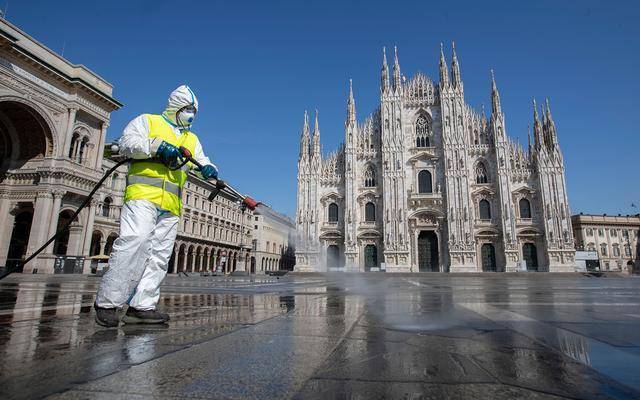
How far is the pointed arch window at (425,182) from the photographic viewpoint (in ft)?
102

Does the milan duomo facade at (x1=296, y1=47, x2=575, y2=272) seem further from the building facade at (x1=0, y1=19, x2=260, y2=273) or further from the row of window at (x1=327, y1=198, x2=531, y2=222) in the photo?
the building facade at (x1=0, y1=19, x2=260, y2=273)

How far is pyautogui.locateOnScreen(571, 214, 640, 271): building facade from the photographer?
52250 mm

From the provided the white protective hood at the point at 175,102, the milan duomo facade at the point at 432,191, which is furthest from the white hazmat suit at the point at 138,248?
the milan duomo facade at the point at 432,191

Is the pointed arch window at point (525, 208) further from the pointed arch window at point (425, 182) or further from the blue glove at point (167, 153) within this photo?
the blue glove at point (167, 153)

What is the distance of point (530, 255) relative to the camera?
28578 millimetres

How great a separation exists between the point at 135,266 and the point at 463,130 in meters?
30.9

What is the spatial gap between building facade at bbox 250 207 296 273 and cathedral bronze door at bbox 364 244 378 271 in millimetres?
24946

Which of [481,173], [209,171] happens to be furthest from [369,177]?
[209,171]

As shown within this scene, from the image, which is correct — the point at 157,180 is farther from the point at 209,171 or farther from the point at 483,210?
the point at 483,210

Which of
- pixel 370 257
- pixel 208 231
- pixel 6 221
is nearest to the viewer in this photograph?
pixel 6 221

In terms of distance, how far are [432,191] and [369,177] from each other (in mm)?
5455

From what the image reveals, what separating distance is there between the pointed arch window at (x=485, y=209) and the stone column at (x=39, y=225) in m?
30.2

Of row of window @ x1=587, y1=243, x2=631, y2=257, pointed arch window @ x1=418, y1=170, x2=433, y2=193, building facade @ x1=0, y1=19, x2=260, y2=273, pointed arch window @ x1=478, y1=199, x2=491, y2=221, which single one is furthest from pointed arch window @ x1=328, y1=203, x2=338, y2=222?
row of window @ x1=587, y1=243, x2=631, y2=257

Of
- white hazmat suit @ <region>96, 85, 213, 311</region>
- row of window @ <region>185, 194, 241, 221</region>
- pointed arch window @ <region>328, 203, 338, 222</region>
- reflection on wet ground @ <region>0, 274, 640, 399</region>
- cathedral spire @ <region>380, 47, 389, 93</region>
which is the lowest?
reflection on wet ground @ <region>0, 274, 640, 399</region>
